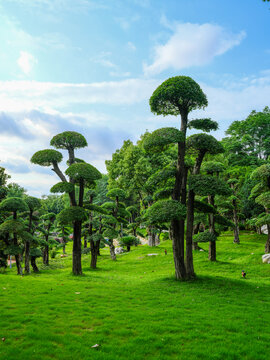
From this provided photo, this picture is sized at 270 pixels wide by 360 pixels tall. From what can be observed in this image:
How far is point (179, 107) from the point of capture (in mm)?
14711

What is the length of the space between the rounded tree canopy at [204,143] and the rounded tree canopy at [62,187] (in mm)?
8886

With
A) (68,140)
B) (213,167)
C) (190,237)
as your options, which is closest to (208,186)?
(190,237)

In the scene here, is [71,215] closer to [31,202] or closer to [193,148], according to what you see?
[31,202]

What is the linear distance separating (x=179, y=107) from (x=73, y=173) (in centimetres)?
861

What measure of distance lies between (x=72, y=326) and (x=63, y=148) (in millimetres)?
14281

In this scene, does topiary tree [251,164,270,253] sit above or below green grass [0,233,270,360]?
above

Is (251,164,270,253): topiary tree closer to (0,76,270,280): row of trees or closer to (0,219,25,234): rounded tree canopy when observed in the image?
(0,76,270,280): row of trees

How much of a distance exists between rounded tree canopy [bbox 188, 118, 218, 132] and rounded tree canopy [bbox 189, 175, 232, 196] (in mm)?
3321

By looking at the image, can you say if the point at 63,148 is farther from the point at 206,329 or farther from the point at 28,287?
the point at 206,329

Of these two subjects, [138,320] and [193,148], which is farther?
[193,148]

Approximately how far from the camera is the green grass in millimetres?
5672

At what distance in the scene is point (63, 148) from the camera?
62.1 ft

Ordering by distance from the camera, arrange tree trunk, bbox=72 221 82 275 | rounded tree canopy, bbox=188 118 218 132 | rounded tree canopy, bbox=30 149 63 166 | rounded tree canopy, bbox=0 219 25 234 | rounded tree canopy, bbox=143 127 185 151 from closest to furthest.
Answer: rounded tree canopy, bbox=143 127 185 151 < rounded tree canopy, bbox=188 118 218 132 < rounded tree canopy, bbox=30 149 63 166 < tree trunk, bbox=72 221 82 275 < rounded tree canopy, bbox=0 219 25 234

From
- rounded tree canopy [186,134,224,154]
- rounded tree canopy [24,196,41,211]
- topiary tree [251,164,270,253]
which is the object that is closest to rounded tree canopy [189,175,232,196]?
rounded tree canopy [186,134,224,154]
